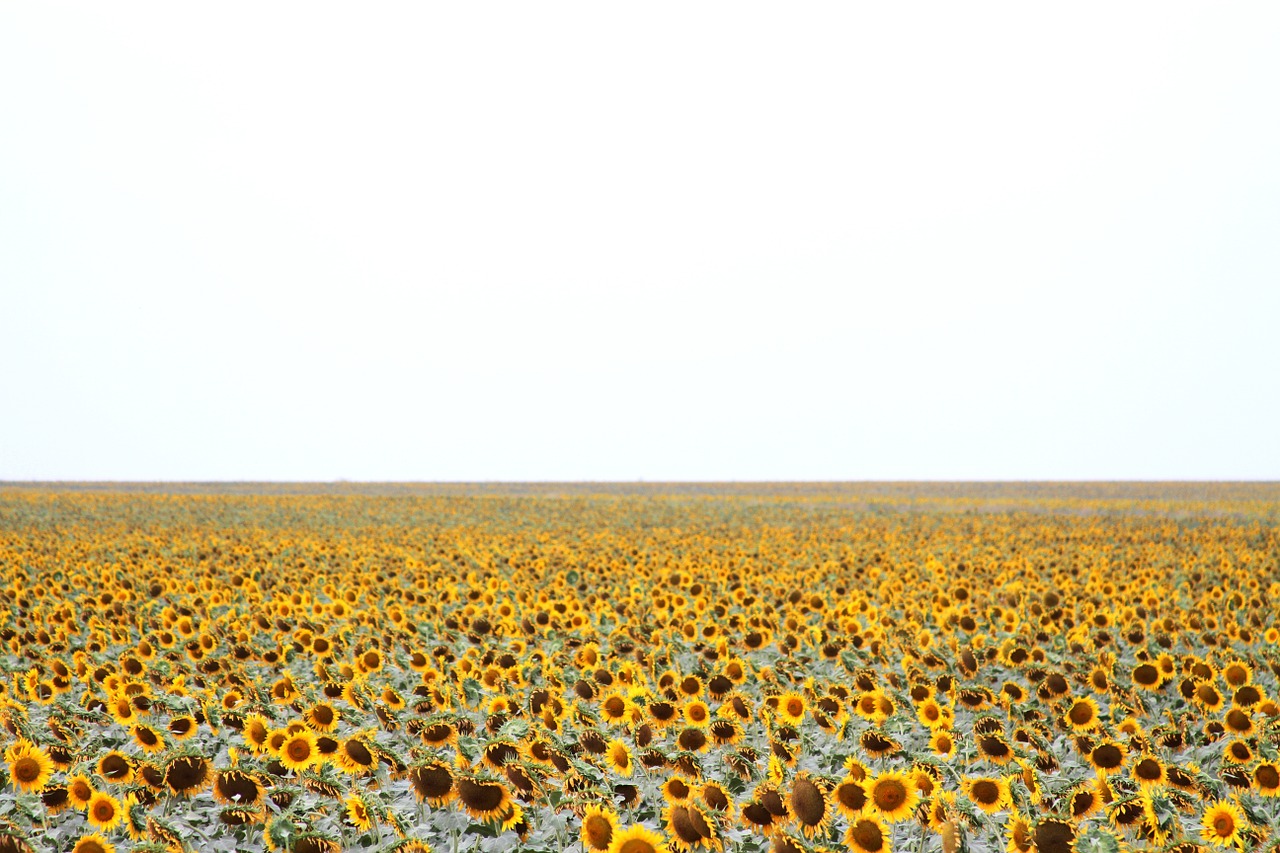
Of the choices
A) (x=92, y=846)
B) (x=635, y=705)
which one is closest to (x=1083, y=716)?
(x=635, y=705)

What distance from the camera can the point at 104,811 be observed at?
3996 millimetres

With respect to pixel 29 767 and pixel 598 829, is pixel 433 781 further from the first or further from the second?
pixel 29 767

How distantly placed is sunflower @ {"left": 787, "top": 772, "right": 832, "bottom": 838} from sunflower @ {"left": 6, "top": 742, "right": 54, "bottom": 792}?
13.0ft

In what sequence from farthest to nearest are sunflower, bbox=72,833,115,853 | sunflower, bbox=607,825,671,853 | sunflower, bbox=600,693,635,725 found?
sunflower, bbox=600,693,635,725
sunflower, bbox=72,833,115,853
sunflower, bbox=607,825,671,853

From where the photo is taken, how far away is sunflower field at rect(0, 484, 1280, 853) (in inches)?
164

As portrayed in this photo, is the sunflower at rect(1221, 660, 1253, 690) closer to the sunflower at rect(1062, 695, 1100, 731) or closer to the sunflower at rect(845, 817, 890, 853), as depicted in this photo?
the sunflower at rect(1062, 695, 1100, 731)

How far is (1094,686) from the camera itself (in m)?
6.69

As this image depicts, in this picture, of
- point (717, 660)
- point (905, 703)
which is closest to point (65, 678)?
point (717, 660)

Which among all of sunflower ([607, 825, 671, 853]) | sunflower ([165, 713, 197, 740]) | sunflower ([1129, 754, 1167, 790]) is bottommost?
sunflower ([165, 713, 197, 740])

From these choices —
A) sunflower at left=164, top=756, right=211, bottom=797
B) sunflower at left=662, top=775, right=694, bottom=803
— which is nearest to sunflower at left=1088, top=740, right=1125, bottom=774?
sunflower at left=662, top=775, right=694, bottom=803

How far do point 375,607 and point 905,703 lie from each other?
247 inches

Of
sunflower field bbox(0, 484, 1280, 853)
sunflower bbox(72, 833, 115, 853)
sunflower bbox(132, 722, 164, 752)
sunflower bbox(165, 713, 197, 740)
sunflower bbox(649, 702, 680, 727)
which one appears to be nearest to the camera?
sunflower bbox(72, 833, 115, 853)

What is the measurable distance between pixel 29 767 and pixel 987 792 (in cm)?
519

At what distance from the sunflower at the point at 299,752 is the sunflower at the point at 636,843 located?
6.45 ft
